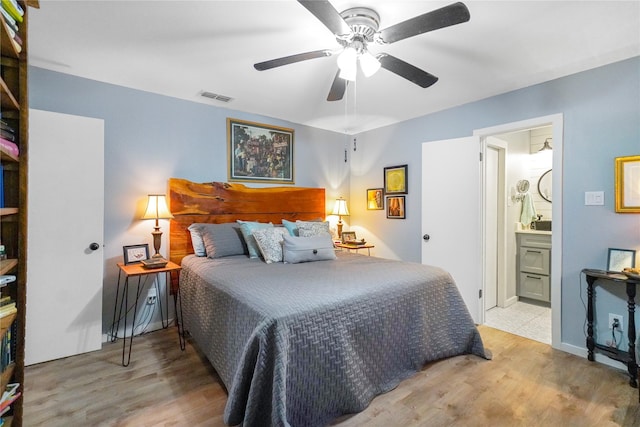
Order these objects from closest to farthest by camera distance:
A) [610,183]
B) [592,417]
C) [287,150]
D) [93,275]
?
[592,417] → [610,183] → [93,275] → [287,150]

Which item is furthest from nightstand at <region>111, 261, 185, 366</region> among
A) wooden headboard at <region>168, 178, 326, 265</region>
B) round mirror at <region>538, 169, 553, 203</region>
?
round mirror at <region>538, 169, 553, 203</region>

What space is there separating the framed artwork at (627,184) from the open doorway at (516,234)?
95cm

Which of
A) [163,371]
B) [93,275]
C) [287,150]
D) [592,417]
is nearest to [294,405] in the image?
[163,371]

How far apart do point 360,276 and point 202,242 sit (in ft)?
5.51

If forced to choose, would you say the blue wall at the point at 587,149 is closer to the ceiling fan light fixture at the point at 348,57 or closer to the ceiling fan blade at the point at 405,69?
the ceiling fan blade at the point at 405,69

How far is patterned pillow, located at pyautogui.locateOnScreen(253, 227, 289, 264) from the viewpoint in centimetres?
278

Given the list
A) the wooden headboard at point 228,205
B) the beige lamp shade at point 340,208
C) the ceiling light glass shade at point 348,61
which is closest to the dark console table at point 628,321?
the ceiling light glass shade at point 348,61

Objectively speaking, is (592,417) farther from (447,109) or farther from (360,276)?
(447,109)

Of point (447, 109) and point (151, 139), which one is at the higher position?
point (447, 109)

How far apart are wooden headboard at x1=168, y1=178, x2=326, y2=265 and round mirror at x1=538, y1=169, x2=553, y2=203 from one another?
3.05 metres

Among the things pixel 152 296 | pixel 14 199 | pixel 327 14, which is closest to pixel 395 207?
pixel 327 14

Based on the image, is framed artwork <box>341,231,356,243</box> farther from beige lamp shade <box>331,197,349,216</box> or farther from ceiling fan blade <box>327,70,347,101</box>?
ceiling fan blade <box>327,70,347,101</box>

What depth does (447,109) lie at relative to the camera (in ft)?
11.4

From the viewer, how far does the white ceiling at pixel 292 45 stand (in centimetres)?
179
